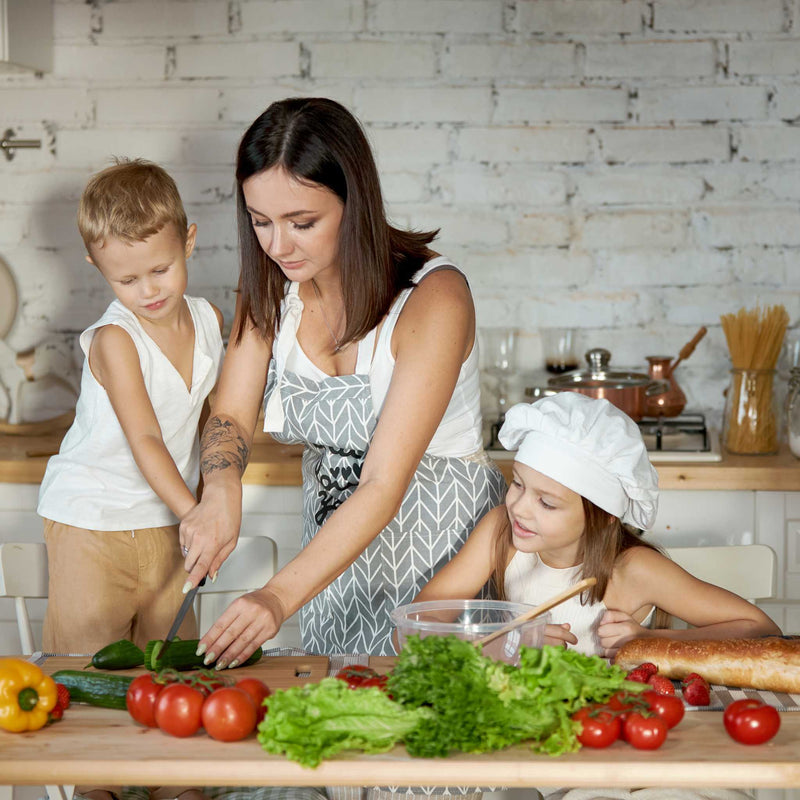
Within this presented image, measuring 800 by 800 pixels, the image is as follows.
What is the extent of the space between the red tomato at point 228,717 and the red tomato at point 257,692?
0.08ft

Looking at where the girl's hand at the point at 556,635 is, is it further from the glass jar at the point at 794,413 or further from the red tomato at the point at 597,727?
the glass jar at the point at 794,413

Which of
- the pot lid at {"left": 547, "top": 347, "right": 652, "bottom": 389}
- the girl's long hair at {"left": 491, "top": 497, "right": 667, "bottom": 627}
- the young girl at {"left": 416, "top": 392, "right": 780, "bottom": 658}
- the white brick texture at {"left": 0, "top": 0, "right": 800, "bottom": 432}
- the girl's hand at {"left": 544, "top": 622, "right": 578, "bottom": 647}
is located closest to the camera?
the girl's hand at {"left": 544, "top": 622, "right": 578, "bottom": 647}

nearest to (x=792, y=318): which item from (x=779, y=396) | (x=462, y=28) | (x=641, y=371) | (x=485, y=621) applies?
(x=779, y=396)

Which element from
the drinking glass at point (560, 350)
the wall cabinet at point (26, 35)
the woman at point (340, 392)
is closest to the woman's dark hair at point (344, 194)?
the woman at point (340, 392)

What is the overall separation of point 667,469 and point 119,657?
4.85ft

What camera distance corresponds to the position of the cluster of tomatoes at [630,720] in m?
1.08

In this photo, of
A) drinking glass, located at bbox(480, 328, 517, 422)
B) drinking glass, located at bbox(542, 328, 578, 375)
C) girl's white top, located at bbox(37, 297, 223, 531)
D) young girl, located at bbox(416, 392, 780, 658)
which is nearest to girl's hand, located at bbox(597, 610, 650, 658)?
young girl, located at bbox(416, 392, 780, 658)

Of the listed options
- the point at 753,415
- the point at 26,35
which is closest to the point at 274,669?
the point at 753,415

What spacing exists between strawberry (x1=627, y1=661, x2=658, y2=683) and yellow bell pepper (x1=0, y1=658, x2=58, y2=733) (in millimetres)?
673

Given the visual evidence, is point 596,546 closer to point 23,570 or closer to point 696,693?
point 696,693

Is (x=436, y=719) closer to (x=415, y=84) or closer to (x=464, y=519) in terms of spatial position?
(x=464, y=519)

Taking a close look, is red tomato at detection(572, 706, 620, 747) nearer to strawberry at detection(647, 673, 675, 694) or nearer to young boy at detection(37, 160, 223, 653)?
strawberry at detection(647, 673, 675, 694)

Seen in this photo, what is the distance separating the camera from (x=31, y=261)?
9.85 feet

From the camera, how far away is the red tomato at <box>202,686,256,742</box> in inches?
43.2
